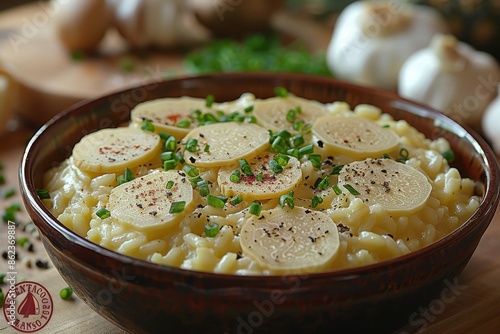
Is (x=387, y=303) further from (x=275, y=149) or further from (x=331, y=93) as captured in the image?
(x=331, y=93)

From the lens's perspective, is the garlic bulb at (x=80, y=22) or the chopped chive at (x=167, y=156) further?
the garlic bulb at (x=80, y=22)

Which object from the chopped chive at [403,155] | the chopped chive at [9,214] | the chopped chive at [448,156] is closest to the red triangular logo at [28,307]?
the chopped chive at [9,214]

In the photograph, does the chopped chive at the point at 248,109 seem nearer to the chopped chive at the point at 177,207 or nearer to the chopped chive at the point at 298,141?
the chopped chive at the point at 298,141

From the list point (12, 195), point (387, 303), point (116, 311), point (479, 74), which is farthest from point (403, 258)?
point (479, 74)

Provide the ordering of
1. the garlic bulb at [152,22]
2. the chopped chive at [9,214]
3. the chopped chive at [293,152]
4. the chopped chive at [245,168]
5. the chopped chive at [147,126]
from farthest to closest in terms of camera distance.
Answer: the garlic bulb at [152,22]
the chopped chive at [9,214]
the chopped chive at [147,126]
the chopped chive at [293,152]
the chopped chive at [245,168]

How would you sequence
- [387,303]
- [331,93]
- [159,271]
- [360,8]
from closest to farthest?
[159,271], [387,303], [331,93], [360,8]
